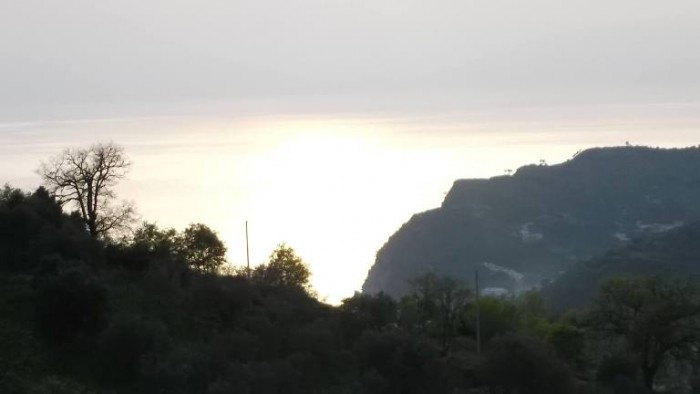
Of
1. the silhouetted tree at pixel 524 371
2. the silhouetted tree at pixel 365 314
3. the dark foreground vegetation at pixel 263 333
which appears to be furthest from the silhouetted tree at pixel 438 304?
the silhouetted tree at pixel 524 371

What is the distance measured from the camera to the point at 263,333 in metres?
48.7

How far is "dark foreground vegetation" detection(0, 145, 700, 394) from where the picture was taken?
4275 centimetres

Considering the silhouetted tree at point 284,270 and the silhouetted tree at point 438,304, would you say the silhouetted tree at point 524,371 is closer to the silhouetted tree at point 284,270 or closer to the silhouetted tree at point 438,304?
the silhouetted tree at point 438,304

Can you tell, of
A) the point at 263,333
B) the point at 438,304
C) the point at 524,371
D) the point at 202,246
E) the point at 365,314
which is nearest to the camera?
the point at 524,371

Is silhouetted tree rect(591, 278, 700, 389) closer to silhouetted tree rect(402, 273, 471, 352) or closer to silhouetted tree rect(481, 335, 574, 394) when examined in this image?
silhouetted tree rect(402, 273, 471, 352)

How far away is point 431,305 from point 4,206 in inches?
821

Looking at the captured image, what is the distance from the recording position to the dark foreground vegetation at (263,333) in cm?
4275

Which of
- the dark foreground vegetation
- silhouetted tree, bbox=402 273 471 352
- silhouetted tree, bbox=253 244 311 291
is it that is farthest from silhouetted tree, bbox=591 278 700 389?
silhouetted tree, bbox=253 244 311 291

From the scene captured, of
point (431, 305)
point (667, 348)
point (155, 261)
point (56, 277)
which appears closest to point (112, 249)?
point (155, 261)

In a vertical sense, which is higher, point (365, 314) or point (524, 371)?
point (365, 314)

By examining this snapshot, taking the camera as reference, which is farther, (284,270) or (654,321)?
(284,270)

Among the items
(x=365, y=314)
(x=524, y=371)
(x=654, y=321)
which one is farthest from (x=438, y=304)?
(x=524, y=371)

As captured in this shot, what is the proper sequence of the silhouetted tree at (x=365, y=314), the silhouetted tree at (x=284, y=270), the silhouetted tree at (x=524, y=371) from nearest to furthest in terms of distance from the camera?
the silhouetted tree at (x=524, y=371), the silhouetted tree at (x=365, y=314), the silhouetted tree at (x=284, y=270)

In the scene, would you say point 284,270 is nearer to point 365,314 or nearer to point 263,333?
point 365,314
